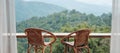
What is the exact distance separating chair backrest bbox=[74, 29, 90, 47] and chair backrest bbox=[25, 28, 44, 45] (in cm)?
58

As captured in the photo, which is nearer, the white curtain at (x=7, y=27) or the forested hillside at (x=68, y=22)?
the white curtain at (x=7, y=27)

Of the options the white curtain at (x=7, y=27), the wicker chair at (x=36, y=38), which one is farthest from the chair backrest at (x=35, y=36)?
the white curtain at (x=7, y=27)

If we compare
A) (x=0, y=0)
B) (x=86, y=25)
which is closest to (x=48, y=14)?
(x=86, y=25)

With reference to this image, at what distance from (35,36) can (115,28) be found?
4.48 feet

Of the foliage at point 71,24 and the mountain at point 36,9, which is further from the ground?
the mountain at point 36,9

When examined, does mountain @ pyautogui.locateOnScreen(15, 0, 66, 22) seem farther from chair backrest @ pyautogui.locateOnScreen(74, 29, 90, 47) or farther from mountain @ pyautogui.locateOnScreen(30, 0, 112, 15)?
chair backrest @ pyautogui.locateOnScreen(74, 29, 90, 47)

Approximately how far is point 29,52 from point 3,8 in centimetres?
95

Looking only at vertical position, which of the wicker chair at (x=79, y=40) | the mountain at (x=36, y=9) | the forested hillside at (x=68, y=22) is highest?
the mountain at (x=36, y=9)

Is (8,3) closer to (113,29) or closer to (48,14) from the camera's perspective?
(48,14)

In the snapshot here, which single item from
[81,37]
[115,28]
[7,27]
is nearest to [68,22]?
[81,37]

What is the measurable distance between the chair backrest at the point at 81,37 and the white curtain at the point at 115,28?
0.44m

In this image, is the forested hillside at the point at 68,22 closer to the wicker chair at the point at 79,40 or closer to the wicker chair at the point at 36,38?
the wicker chair at the point at 79,40

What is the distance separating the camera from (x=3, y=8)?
3.71 meters

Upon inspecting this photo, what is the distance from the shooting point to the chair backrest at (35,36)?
3765 millimetres
